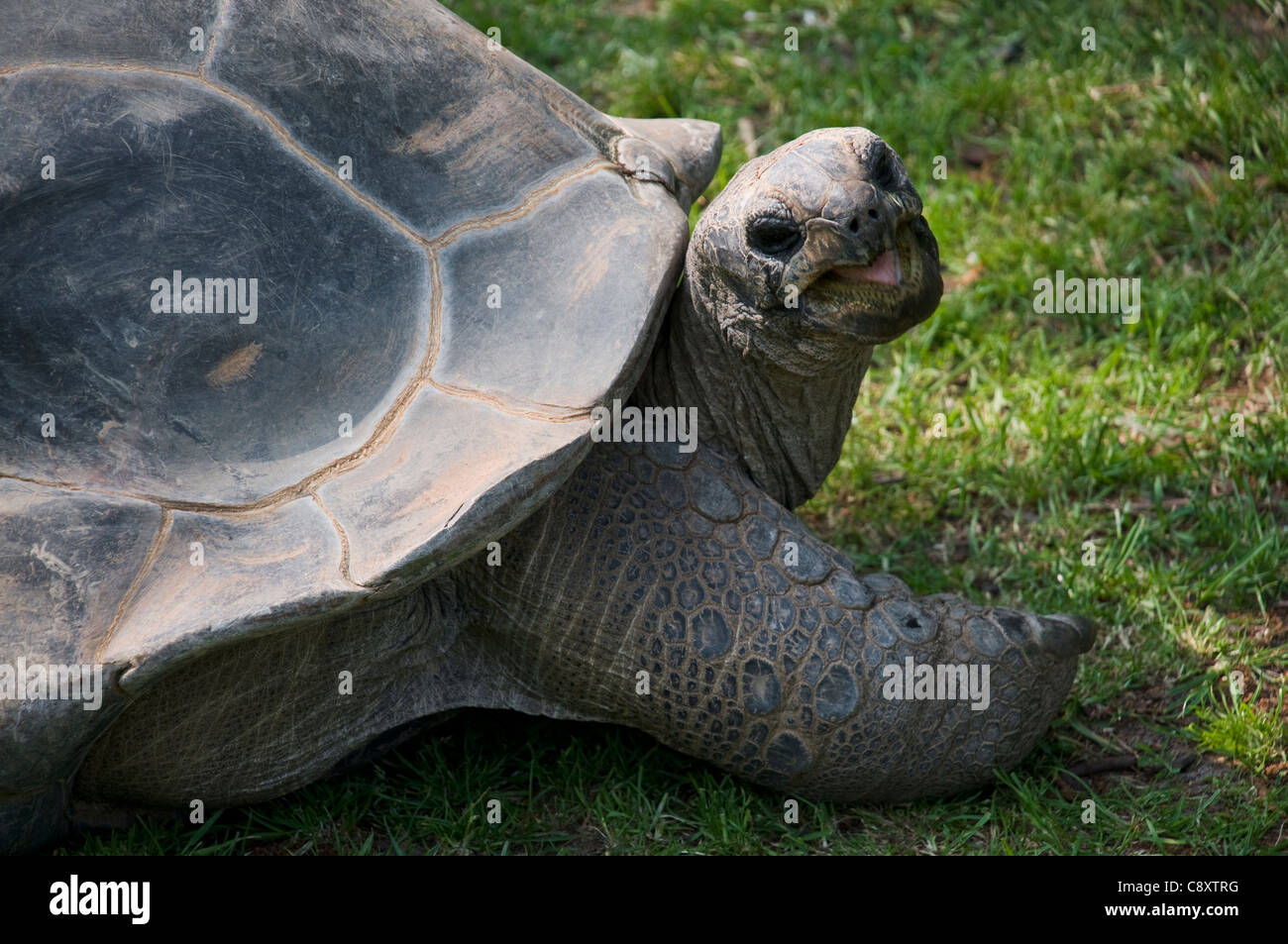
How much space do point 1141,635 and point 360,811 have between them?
1857 millimetres

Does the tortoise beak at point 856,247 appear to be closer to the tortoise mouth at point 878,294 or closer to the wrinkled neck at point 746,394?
the tortoise mouth at point 878,294

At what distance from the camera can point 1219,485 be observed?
3646 millimetres

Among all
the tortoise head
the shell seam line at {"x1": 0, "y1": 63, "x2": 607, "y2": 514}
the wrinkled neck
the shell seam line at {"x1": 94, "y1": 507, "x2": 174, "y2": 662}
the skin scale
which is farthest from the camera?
the wrinkled neck

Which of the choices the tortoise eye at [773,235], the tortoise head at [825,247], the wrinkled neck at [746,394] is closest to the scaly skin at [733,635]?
the wrinkled neck at [746,394]

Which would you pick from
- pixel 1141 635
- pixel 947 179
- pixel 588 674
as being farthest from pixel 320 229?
pixel 947 179

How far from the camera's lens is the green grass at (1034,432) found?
2852 mm

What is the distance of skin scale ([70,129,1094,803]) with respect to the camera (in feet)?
8.56

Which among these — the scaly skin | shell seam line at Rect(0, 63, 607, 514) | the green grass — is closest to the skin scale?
the scaly skin

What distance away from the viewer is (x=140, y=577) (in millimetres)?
2250

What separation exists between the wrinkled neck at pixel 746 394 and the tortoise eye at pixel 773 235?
25 cm

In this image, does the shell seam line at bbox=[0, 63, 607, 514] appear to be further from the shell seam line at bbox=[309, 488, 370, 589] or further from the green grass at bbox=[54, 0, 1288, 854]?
the green grass at bbox=[54, 0, 1288, 854]

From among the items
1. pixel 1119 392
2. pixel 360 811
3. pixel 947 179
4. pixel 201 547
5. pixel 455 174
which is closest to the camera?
pixel 201 547

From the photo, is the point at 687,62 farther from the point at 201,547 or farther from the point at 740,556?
the point at 201,547

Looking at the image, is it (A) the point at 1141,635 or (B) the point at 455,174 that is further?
(A) the point at 1141,635
